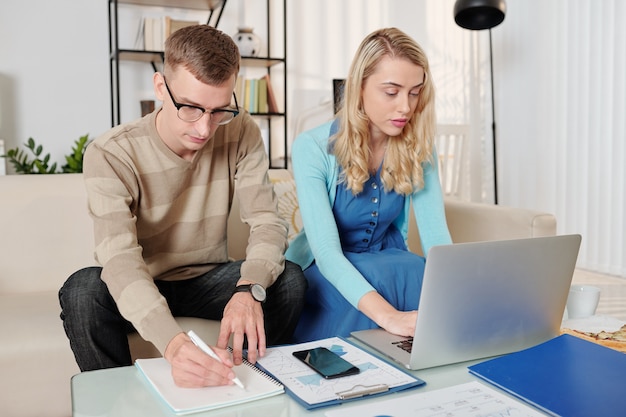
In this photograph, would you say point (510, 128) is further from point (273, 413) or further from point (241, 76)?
point (273, 413)

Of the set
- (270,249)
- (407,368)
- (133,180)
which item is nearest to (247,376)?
(407,368)

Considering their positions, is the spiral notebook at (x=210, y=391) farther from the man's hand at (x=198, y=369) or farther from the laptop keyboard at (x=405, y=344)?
the laptop keyboard at (x=405, y=344)

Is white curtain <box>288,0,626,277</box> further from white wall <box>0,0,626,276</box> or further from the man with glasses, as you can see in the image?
the man with glasses

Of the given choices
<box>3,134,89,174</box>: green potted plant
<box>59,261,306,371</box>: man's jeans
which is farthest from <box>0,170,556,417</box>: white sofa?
<box>3,134,89,174</box>: green potted plant

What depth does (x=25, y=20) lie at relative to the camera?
136 inches

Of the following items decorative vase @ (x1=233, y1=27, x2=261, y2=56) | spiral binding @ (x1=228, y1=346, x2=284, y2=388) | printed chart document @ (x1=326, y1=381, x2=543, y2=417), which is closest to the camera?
printed chart document @ (x1=326, y1=381, x2=543, y2=417)

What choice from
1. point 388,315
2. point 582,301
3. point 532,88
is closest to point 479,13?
point 532,88

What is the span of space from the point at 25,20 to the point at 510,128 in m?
3.15

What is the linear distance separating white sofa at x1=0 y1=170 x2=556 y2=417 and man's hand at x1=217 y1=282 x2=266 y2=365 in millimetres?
430

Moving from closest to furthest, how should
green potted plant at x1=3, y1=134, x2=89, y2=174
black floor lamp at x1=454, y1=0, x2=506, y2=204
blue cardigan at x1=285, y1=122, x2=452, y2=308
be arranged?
blue cardigan at x1=285, y1=122, x2=452, y2=308 < green potted plant at x1=3, y1=134, x2=89, y2=174 < black floor lamp at x1=454, y1=0, x2=506, y2=204

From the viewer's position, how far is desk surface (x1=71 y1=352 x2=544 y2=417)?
2.75ft

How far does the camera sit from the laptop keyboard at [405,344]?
1.07 metres

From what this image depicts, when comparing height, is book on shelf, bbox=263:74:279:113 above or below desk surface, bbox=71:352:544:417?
above

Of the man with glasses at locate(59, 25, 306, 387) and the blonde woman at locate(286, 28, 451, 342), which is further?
the blonde woman at locate(286, 28, 451, 342)
